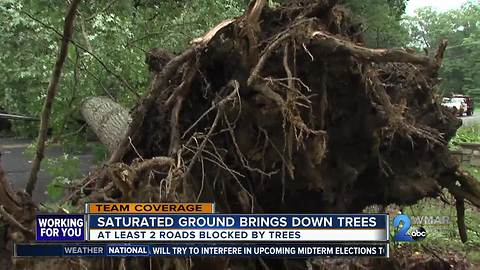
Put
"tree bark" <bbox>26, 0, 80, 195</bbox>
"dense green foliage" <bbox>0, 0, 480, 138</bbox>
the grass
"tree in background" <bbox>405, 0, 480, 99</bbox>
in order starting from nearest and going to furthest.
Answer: "tree bark" <bbox>26, 0, 80, 195</bbox>, "dense green foliage" <bbox>0, 0, 480, 138</bbox>, the grass, "tree in background" <bbox>405, 0, 480, 99</bbox>

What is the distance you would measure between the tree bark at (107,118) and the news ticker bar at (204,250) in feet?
5.70

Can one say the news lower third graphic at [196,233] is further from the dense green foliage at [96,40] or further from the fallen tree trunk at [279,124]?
the dense green foliage at [96,40]

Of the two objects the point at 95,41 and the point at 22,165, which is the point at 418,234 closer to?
the point at 95,41

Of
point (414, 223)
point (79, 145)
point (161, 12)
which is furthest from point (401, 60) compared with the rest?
point (161, 12)

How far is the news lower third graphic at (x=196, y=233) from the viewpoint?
3494mm

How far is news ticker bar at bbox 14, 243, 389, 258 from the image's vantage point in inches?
137

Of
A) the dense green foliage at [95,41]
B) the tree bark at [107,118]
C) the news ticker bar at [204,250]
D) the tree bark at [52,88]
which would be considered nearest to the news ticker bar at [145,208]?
the news ticker bar at [204,250]

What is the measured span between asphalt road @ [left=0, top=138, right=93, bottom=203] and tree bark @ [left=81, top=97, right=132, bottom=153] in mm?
2867

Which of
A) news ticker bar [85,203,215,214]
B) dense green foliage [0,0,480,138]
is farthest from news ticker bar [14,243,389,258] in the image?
dense green foliage [0,0,480,138]

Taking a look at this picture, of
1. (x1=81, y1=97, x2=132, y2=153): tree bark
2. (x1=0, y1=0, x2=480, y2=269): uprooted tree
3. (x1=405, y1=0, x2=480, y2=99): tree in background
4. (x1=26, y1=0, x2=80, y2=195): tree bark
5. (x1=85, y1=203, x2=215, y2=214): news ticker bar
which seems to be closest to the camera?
(x1=85, y1=203, x2=215, y2=214): news ticker bar

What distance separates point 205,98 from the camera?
405 centimetres

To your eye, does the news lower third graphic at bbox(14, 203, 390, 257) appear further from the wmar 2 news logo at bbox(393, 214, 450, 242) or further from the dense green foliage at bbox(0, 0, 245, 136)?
the dense green foliage at bbox(0, 0, 245, 136)

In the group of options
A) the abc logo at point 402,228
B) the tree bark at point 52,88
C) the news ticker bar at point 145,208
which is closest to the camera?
the news ticker bar at point 145,208

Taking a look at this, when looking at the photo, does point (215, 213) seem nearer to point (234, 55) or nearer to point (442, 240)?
point (234, 55)
